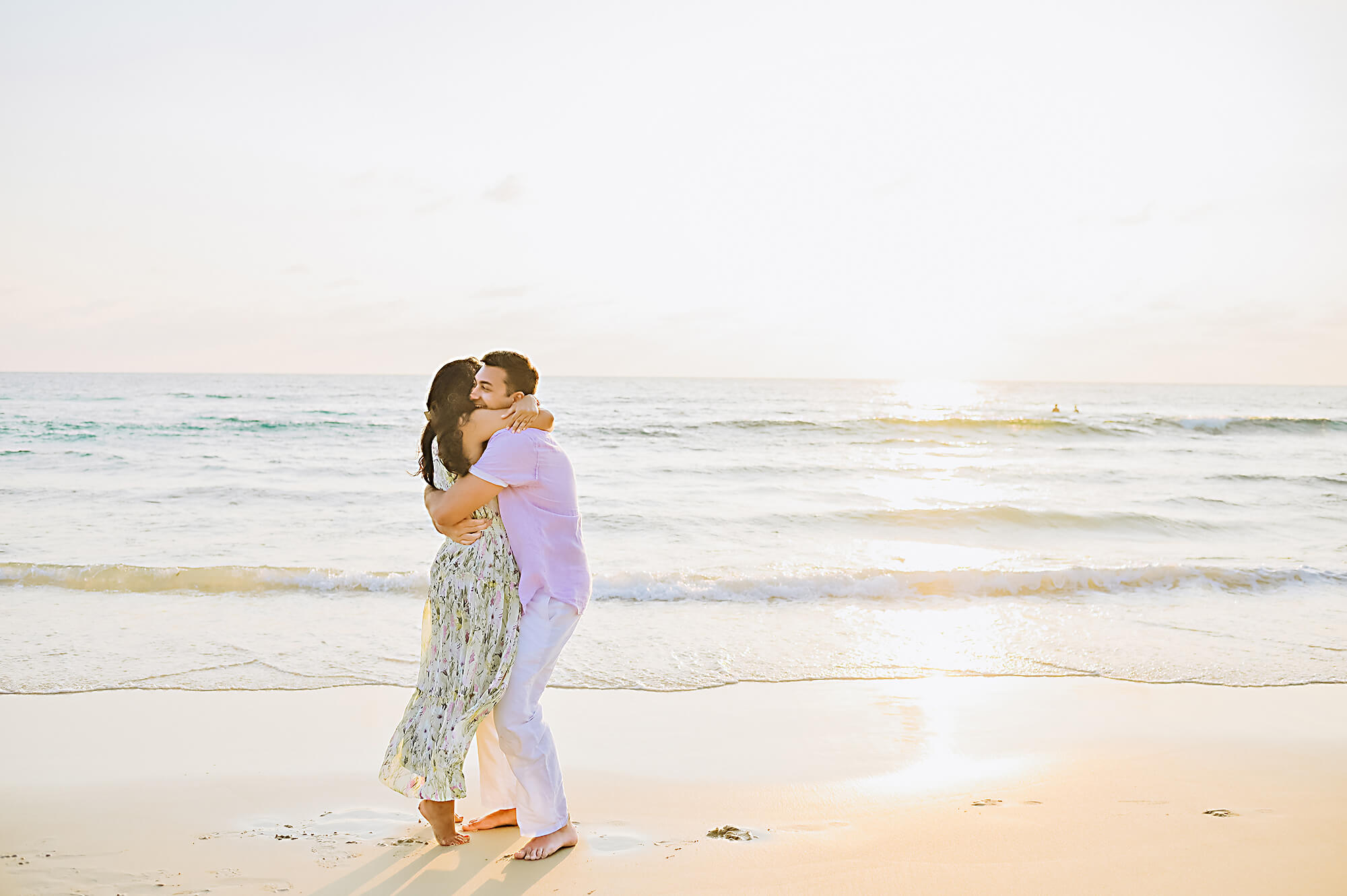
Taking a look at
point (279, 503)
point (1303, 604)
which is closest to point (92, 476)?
point (279, 503)

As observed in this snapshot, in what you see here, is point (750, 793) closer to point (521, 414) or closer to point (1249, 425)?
point (521, 414)

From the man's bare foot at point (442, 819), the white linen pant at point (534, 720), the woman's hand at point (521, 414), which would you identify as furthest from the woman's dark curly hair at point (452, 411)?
the man's bare foot at point (442, 819)

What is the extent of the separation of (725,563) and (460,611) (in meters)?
6.77

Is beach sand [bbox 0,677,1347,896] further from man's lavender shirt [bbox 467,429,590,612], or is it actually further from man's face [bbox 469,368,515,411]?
man's face [bbox 469,368,515,411]

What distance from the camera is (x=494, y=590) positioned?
329cm

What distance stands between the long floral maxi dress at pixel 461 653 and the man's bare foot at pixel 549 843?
0.33m

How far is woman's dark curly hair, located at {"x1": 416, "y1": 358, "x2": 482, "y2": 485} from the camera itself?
10.5ft

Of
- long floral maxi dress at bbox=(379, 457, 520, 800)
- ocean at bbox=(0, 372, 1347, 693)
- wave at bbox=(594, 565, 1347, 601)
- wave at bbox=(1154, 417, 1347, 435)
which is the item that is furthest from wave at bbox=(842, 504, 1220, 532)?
wave at bbox=(1154, 417, 1347, 435)

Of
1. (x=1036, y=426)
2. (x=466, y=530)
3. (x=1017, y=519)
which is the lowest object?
(x=1017, y=519)

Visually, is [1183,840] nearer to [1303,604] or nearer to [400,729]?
[400,729]

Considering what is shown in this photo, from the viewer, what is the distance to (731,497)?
1550 centimetres

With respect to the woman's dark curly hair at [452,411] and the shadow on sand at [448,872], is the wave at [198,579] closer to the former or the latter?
the shadow on sand at [448,872]

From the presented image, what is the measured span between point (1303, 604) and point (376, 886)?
8658 millimetres

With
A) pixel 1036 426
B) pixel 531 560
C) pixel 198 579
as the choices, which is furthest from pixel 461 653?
pixel 1036 426
